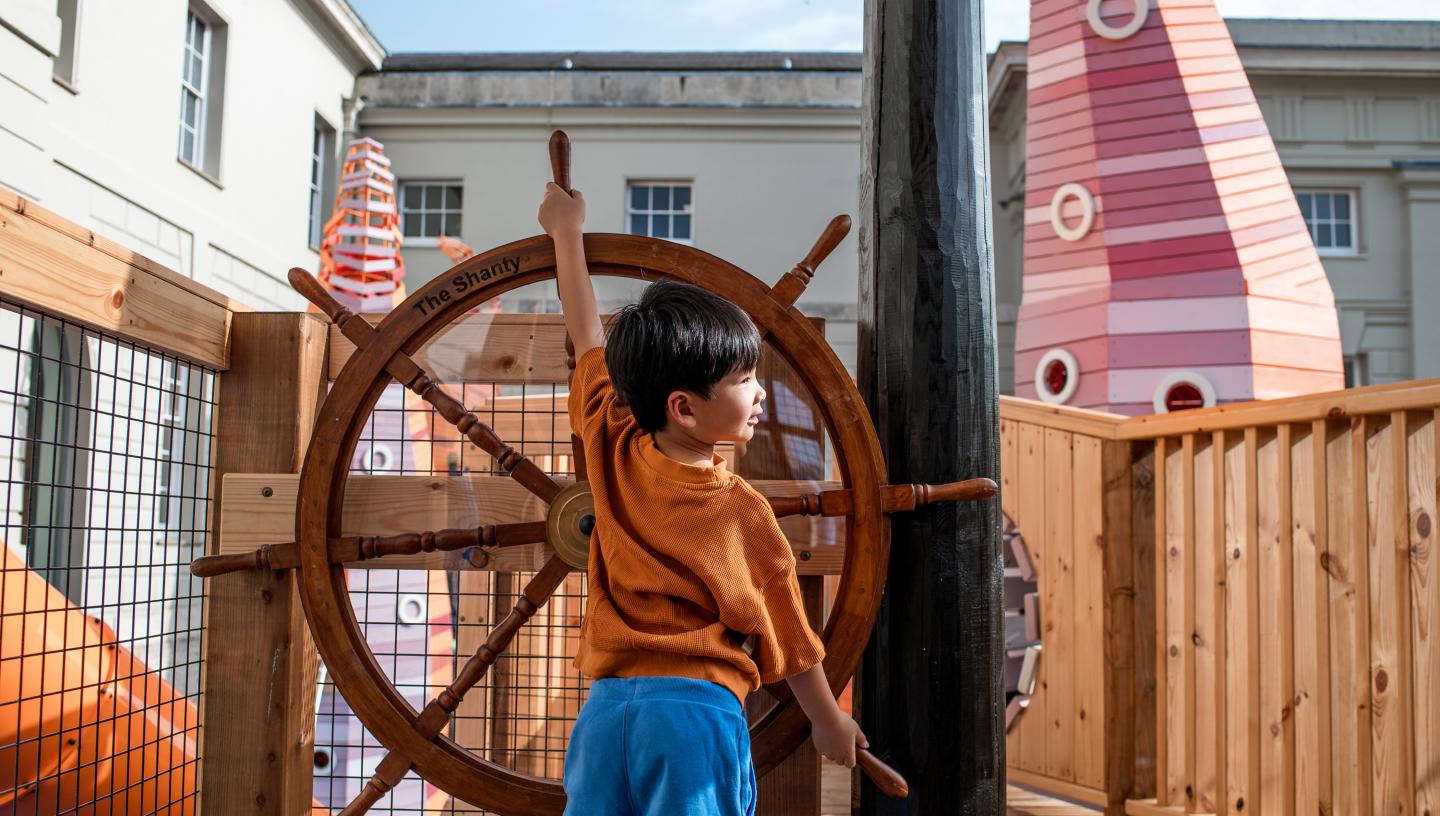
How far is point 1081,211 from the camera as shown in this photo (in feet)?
15.1

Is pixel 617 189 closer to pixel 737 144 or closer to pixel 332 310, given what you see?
pixel 737 144

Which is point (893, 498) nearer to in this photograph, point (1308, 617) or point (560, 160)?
point (560, 160)

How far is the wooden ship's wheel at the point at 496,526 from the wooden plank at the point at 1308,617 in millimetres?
1202

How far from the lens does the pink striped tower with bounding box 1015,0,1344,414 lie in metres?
4.21

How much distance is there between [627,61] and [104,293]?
10018 millimetres

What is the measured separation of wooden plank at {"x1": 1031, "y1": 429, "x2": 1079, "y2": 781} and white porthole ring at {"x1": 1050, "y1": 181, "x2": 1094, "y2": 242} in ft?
5.54

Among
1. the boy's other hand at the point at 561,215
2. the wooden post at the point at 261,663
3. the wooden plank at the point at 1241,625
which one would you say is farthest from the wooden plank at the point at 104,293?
the wooden plank at the point at 1241,625

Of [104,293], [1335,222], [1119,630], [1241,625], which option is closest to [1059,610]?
[1119,630]

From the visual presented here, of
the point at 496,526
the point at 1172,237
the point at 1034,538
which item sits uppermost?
the point at 1172,237

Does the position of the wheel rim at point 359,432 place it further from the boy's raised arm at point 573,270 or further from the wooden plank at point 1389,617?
the wooden plank at point 1389,617

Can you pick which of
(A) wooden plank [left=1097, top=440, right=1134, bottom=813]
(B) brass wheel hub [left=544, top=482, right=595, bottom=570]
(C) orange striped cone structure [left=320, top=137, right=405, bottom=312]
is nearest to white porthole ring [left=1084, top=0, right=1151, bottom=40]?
(A) wooden plank [left=1097, top=440, right=1134, bottom=813]

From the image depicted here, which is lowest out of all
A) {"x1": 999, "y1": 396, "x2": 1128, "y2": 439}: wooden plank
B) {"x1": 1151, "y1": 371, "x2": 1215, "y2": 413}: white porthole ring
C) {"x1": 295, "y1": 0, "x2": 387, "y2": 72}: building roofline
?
{"x1": 999, "y1": 396, "x2": 1128, "y2": 439}: wooden plank

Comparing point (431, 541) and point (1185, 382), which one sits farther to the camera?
point (1185, 382)

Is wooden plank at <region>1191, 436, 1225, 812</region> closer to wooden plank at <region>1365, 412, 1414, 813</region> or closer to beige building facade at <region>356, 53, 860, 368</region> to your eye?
wooden plank at <region>1365, 412, 1414, 813</region>
